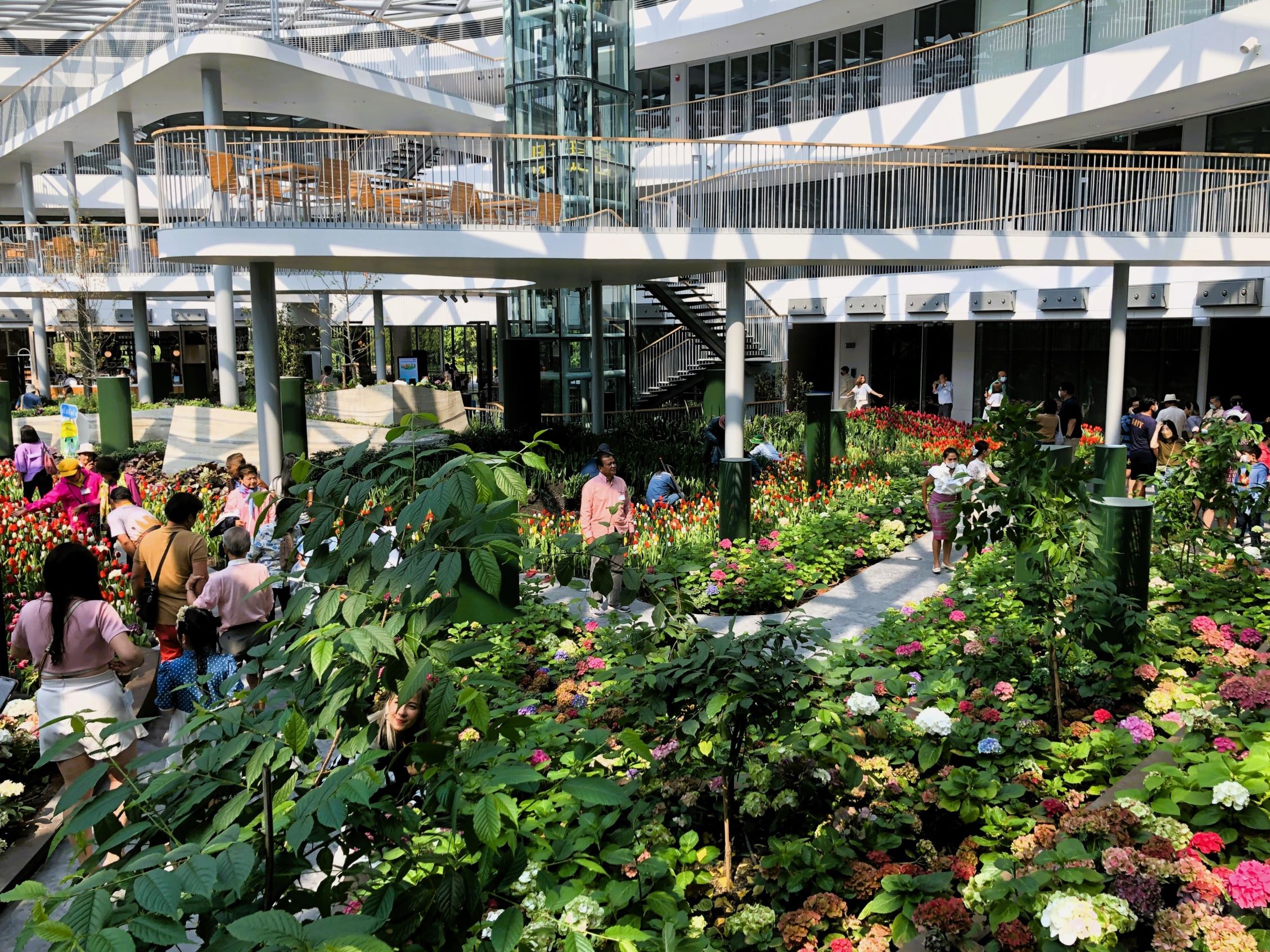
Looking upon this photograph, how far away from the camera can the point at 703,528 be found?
40.4ft

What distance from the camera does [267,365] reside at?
1411 cm

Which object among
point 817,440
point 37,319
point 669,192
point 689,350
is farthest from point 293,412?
point 37,319

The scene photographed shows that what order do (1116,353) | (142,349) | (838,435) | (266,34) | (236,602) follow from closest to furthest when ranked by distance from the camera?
1. (236,602)
2. (838,435)
3. (1116,353)
4. (266,34)
5. (142,349)

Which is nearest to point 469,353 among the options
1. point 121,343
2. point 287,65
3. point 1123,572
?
point 121,343

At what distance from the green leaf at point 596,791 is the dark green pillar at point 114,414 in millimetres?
19460

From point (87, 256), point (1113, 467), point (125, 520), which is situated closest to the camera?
point (125, 520)

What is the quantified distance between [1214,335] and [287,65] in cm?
2109

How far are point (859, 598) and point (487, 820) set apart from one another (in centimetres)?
844

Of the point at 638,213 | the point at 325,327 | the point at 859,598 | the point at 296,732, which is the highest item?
the point at 638,213

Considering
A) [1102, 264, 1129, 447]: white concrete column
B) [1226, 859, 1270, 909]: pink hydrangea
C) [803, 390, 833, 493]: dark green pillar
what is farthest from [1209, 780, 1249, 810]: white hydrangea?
[1102, 264, 1129, 447]: white concrete column

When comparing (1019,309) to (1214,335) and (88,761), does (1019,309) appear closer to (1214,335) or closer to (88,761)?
(1214,335)

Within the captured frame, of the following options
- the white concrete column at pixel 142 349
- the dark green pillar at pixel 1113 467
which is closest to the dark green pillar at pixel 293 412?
the dark green pillar at pixel 1113 467

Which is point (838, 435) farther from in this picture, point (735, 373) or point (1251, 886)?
point (1251, 886)

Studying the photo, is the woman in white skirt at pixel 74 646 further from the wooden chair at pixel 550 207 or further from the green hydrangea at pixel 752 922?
the wooden chair at pixel 550 207
